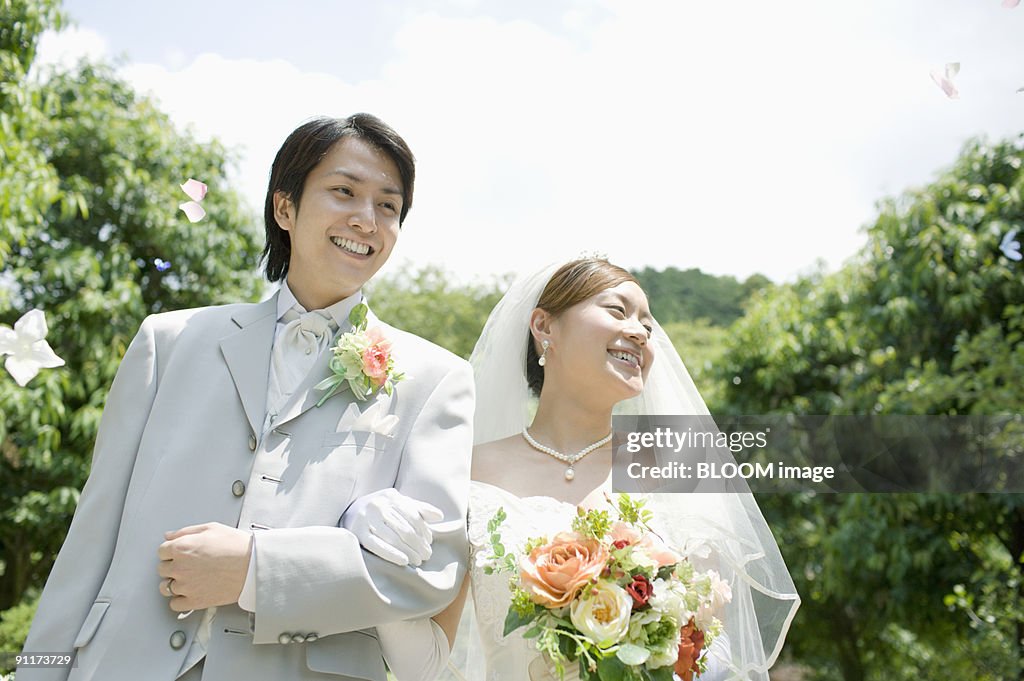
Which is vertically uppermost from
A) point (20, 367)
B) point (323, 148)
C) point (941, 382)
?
point (941, 382)

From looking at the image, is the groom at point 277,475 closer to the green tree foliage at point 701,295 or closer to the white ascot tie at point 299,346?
the white ascot tie at point 299,346

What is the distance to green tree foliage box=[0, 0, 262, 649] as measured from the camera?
21.6ft

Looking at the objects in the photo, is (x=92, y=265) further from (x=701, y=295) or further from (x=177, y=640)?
(x=701, y=295)

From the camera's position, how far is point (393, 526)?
2299 mm

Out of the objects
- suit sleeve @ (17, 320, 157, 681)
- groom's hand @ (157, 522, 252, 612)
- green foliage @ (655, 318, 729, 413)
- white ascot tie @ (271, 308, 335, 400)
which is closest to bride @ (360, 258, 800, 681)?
groom's hand @ (157, 522, 252, 612)

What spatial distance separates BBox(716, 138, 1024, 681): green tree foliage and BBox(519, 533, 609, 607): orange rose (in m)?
4.54

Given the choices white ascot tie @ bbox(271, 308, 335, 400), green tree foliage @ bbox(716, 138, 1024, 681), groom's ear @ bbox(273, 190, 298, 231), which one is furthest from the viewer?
green tree foliage @ bbox(716, 138, 1024, 681)

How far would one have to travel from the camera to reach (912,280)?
7.49 meters

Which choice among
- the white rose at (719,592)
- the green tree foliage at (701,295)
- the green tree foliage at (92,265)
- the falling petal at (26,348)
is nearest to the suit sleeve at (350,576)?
the white rose at (719,592)

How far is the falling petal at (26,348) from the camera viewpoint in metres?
3.22

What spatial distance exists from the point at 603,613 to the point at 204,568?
102 cm

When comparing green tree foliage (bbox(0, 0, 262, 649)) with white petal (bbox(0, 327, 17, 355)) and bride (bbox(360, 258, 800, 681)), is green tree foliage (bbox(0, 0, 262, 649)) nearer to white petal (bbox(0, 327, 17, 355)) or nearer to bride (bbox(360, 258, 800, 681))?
white petal (bbox(0, 327, 17, 355))

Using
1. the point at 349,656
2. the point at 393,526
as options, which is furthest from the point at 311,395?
the point at 349,656

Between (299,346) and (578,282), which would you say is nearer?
(299,346)
